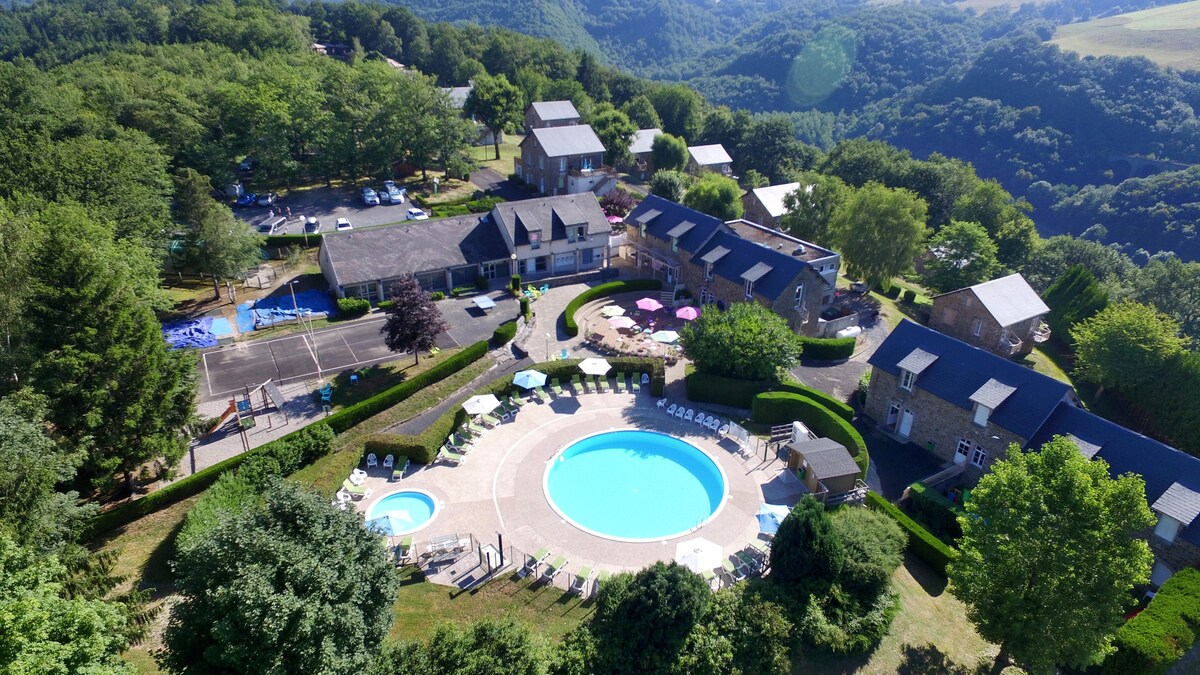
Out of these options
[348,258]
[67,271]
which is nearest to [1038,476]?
[67,271]

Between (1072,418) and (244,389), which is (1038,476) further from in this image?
(244,389)

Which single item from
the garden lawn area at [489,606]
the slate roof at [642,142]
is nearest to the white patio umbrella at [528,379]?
the garden lawn area at [489,606]

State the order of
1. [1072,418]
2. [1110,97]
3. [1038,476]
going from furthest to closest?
1. [1110,97]
2. [1072,418]
3. [1038,476]

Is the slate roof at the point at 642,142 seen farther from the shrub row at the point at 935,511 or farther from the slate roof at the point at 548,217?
the shrub row at the point at 935,511

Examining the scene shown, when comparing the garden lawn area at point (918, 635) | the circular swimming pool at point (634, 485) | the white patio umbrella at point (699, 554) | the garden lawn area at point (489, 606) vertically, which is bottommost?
the circular swimming pool at point (634, 485)

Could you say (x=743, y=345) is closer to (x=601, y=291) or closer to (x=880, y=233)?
(x=601, y=291)
